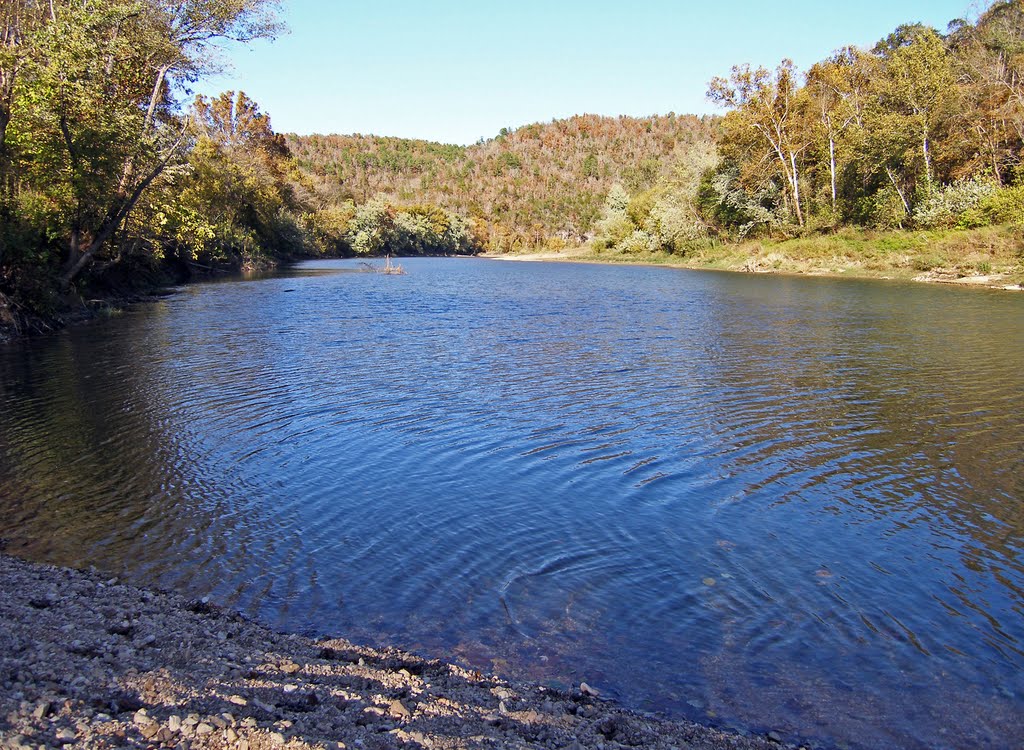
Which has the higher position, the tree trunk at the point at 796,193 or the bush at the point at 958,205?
the tree trunk at the point at 796,193

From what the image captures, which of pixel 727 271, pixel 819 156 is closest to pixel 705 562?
pixel 727 271

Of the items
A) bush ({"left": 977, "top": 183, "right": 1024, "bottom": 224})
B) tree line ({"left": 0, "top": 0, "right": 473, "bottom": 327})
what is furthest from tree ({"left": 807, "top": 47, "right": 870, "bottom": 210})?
tree line ({"left": 0, "top": 0, "right": 473, "bottom": 327})

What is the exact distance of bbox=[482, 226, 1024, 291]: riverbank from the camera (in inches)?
1452

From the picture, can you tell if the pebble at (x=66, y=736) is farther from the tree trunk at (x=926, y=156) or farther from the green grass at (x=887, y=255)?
the tree trunk at (x=926, y=156)

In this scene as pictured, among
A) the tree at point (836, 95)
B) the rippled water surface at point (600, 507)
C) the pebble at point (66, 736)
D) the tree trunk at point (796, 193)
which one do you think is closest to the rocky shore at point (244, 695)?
the pebble at point (66, 736)

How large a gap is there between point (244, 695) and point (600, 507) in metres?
5.18

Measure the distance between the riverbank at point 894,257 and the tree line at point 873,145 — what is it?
1.53 meters

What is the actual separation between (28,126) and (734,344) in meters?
21.1

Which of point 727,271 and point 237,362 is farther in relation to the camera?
point 727,271

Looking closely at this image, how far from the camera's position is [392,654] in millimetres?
5582

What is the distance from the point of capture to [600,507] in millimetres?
8781

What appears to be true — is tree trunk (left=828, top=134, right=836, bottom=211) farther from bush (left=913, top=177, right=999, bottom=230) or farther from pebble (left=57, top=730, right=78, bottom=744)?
pebble (left=57, top=730, right=78, bottom=744)

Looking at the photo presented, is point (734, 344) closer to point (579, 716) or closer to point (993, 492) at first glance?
point (993, 492)

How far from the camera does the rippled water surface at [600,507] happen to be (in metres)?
5.61
